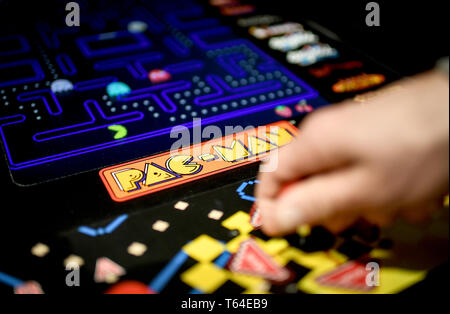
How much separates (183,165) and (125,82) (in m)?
0.39

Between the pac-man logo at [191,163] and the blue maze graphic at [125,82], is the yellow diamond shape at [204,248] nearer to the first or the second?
the pac-man logo at [191,163]

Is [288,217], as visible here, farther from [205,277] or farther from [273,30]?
[273,30]

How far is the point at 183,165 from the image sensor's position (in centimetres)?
88

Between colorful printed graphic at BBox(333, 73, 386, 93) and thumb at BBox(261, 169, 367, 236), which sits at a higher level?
thumb at BBox(261, 169, 367, 236)

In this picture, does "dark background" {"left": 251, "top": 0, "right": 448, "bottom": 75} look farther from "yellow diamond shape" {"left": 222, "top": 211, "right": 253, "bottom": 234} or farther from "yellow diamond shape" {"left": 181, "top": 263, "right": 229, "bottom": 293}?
"yellow diamond shape" {"left": 181, "top": 263, "right": 229, "bottom": 293}

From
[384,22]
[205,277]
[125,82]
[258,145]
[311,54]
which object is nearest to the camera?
[205,277]

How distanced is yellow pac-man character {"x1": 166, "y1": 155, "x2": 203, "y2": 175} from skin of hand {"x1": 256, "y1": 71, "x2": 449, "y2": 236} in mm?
300

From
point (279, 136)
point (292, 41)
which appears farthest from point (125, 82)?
point (292, 41)

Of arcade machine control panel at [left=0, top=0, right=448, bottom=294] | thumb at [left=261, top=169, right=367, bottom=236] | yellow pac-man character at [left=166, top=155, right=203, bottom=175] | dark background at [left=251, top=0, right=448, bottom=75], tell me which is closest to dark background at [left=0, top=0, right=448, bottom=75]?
dark background at [left=251, top=0, right=448, bottom=75]

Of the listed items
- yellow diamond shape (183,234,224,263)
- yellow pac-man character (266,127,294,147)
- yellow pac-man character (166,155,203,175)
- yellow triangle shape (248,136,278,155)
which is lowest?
yellow diamond shape (183,234,224,263)

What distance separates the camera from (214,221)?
2.49 feet

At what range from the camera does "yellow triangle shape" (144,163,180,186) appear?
0.84 metres

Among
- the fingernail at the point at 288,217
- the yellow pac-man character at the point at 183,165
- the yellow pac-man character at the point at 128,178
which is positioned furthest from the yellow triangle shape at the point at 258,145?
the fingernail at the point at 288,217

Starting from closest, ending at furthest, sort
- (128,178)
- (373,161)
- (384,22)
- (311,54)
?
(373,161), (128,178), (311,54), (384,22)
